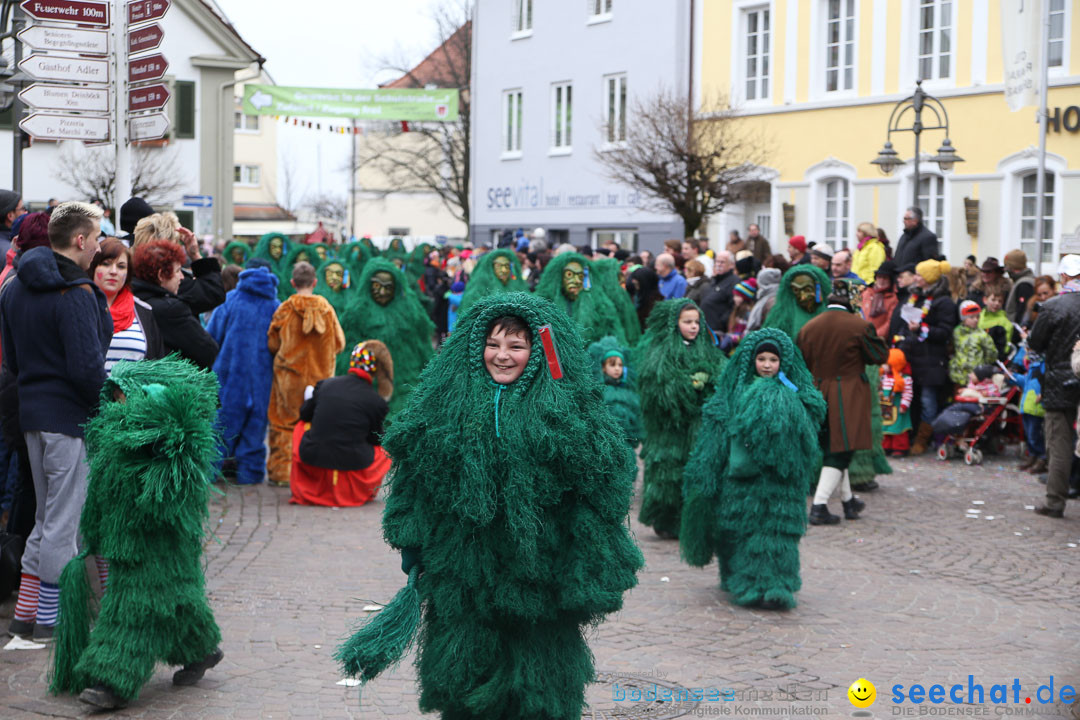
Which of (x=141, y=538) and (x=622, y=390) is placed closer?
(x=141, y=538)

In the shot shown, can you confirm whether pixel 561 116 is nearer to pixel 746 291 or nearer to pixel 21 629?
pixel 746 291

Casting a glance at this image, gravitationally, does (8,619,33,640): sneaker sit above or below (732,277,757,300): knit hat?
below

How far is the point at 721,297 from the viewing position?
591 inches

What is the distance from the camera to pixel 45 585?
6332mm

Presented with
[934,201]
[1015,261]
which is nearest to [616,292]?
[1015,261]

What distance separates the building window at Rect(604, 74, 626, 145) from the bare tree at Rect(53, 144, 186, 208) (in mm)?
11473

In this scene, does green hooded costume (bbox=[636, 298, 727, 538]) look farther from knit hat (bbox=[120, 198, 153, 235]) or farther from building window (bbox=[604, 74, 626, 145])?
building window (bbox=[604, 74, 626, 145])

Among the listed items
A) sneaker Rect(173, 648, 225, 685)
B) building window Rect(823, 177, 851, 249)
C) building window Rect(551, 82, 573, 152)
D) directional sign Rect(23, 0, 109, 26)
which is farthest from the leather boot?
building window Rect(551, 82, 573, 152)

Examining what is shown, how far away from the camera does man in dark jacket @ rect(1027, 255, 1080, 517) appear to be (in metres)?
10.4

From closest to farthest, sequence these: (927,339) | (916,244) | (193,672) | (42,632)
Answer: (193,672) < (42,632) < (927,339) < (916,244)

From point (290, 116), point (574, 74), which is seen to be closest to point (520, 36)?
point (574, 74)

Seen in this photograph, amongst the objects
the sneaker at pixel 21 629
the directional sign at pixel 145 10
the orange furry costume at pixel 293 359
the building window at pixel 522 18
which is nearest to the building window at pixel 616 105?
the building window at pixel 522 18

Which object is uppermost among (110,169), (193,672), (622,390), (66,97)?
(110,169)

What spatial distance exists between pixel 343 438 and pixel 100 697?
520 centimetres
